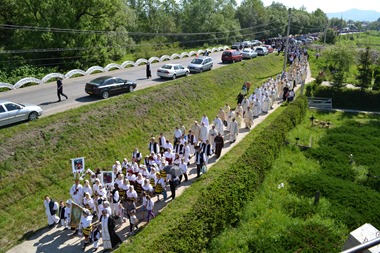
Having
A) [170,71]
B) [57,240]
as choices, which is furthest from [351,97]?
[57,240]

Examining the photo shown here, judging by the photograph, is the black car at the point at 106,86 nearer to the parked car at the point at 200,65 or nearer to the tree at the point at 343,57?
the parked car at the point at 200,65

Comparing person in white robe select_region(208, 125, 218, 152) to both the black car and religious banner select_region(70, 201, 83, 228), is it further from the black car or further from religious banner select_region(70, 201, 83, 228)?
religious banner select_region(70, 201, 83, 228)

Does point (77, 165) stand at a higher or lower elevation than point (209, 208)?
higher

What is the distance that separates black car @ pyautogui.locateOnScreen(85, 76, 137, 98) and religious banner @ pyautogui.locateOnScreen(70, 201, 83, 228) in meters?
11.4

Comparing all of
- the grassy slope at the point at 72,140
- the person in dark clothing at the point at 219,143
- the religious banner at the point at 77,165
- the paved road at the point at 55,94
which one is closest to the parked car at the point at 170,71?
the paved road at the point at 55,94

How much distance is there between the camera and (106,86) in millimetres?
21328

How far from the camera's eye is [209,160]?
1647 cm

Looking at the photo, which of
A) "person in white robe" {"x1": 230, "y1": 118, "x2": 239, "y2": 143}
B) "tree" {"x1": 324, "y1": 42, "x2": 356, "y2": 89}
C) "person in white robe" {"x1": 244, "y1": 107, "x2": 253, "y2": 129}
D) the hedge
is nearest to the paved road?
"person in white robe" {"x1": 244, "y1": 107, "x2": 253, "y2": 129}

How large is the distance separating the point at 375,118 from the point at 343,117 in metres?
2.88

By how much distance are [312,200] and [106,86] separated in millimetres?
14494

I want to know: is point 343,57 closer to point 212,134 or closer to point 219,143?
point 212,134

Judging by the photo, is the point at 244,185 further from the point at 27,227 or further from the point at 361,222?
the point at 27,227

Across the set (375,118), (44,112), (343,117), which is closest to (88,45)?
(44,112)

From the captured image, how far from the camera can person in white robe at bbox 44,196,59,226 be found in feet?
37.9
